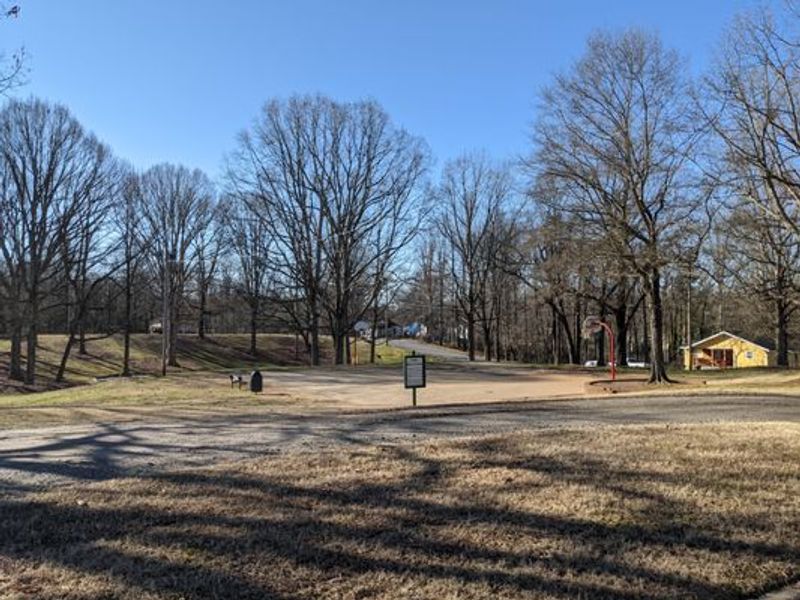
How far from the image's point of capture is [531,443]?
829cm

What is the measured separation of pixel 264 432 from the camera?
10.6 metres

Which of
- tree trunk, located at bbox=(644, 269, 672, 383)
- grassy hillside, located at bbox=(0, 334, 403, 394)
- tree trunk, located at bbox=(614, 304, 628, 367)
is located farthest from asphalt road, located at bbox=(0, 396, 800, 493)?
tree trunk, located at bbox=(614, 304, 628, 367)

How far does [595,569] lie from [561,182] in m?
21.1

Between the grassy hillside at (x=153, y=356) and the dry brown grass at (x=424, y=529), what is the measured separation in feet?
108

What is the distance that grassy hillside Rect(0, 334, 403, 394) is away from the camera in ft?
146

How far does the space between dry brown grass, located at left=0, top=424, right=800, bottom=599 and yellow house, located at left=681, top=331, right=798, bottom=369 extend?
2399 inches

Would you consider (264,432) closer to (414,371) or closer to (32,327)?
(414,371)

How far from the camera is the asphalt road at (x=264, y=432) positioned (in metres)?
7.84

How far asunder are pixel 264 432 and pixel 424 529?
6.19m

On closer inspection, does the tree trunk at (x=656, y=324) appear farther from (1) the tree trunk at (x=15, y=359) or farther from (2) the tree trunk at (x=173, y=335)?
(2) the tree trunk at (x=173, y=335)

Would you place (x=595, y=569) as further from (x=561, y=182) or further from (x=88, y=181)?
(x=88, y=181)

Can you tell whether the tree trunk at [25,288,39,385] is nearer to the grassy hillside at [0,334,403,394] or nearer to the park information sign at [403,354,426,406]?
the grassy hillside at [0,334,403,394]

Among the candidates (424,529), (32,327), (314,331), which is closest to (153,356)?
(32,327)

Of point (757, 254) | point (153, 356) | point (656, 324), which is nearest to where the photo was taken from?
point (656, 324)
